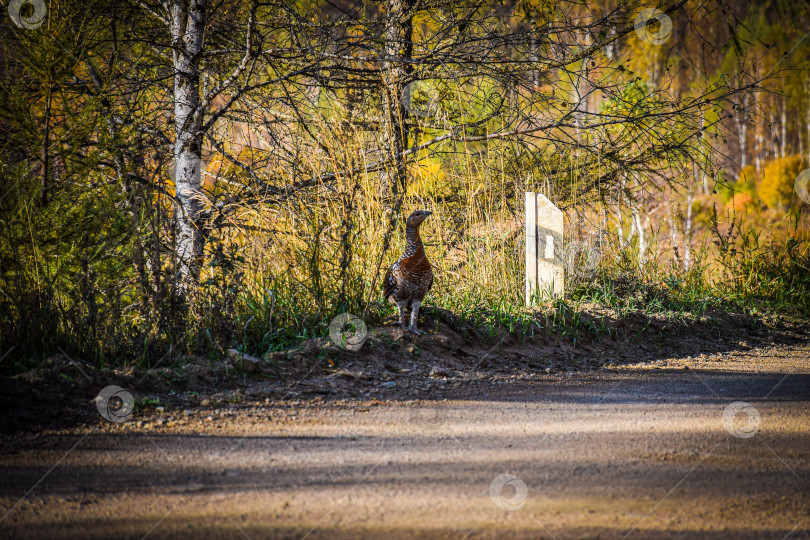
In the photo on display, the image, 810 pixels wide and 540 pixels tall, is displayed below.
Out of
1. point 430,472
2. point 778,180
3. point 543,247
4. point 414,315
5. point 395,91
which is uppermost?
point 778,180

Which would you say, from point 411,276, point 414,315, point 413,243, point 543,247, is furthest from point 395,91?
point 414,315

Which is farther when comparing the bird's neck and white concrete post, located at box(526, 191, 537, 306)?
white concrete post, located at box(526, 191, 537, 306)

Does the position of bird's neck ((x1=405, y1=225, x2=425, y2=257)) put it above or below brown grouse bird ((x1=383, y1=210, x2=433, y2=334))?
above

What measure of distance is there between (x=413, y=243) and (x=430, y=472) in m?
2.56

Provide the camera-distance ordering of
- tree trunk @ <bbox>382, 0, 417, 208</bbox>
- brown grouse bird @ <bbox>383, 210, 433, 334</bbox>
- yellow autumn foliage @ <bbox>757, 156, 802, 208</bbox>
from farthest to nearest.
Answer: yellow autumn foliage @ <bbox>757, 156, 802, 208</bbox> → tree trunk @ <bbox>382, 0, 417, 208</bbox> → brown grouse bird @ <bbox>383, 210, 433, 334</bbox>

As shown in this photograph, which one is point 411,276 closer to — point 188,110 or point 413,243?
point 413,243

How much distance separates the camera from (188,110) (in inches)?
263

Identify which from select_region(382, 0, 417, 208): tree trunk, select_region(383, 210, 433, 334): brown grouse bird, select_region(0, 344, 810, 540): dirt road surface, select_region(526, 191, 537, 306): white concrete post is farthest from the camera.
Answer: select_region(526, 191, 537, 306): white concrete post

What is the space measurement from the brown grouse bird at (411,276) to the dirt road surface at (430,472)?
1104 mm

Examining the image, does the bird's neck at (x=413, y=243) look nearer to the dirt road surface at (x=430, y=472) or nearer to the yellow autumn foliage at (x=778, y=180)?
the dirt road surface at (x=430, y=472)

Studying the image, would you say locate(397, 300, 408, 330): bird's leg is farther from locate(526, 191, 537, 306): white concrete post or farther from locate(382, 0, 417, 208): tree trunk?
locate(526, 191, 537, 306): white concrete post

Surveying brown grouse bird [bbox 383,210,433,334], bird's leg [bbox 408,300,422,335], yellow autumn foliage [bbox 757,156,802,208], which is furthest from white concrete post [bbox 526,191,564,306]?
yellow autumn foliage [bbox 757,156,802,208]

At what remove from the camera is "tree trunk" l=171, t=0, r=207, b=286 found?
6.39 m

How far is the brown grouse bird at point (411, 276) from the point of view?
15.9ft
